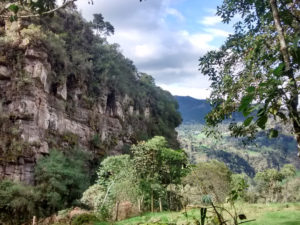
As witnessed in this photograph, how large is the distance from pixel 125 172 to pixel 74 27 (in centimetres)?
2232

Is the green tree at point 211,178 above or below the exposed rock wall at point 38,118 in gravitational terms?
below

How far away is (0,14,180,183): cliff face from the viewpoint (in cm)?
2058

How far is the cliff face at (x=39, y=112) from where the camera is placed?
20.6 meters

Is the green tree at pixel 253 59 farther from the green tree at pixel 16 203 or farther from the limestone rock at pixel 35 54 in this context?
the limestone rock at pixel 35 54

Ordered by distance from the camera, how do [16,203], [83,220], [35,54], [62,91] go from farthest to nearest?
[62,91] < [35,54] < [16,203] < [83,220]

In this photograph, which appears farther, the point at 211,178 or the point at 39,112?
the point at 211,178

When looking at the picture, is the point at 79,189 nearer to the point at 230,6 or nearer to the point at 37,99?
the point at 37,99

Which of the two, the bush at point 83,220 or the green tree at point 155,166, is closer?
the bush at point 83,220

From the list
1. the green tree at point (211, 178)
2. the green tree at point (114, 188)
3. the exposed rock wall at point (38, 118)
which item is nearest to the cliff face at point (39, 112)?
the exposed rock wall at point (38, 118)

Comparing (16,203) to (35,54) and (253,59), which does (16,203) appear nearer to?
(35,54)

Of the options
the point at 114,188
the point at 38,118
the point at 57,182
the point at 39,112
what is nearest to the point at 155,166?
the point at 114,188

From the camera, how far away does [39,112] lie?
23.0 m

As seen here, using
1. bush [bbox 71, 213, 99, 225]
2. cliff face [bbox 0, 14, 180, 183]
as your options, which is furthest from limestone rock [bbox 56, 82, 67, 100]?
bush [bbox 71, 213, 99, 225]

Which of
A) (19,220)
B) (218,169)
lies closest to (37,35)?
(19,220)
